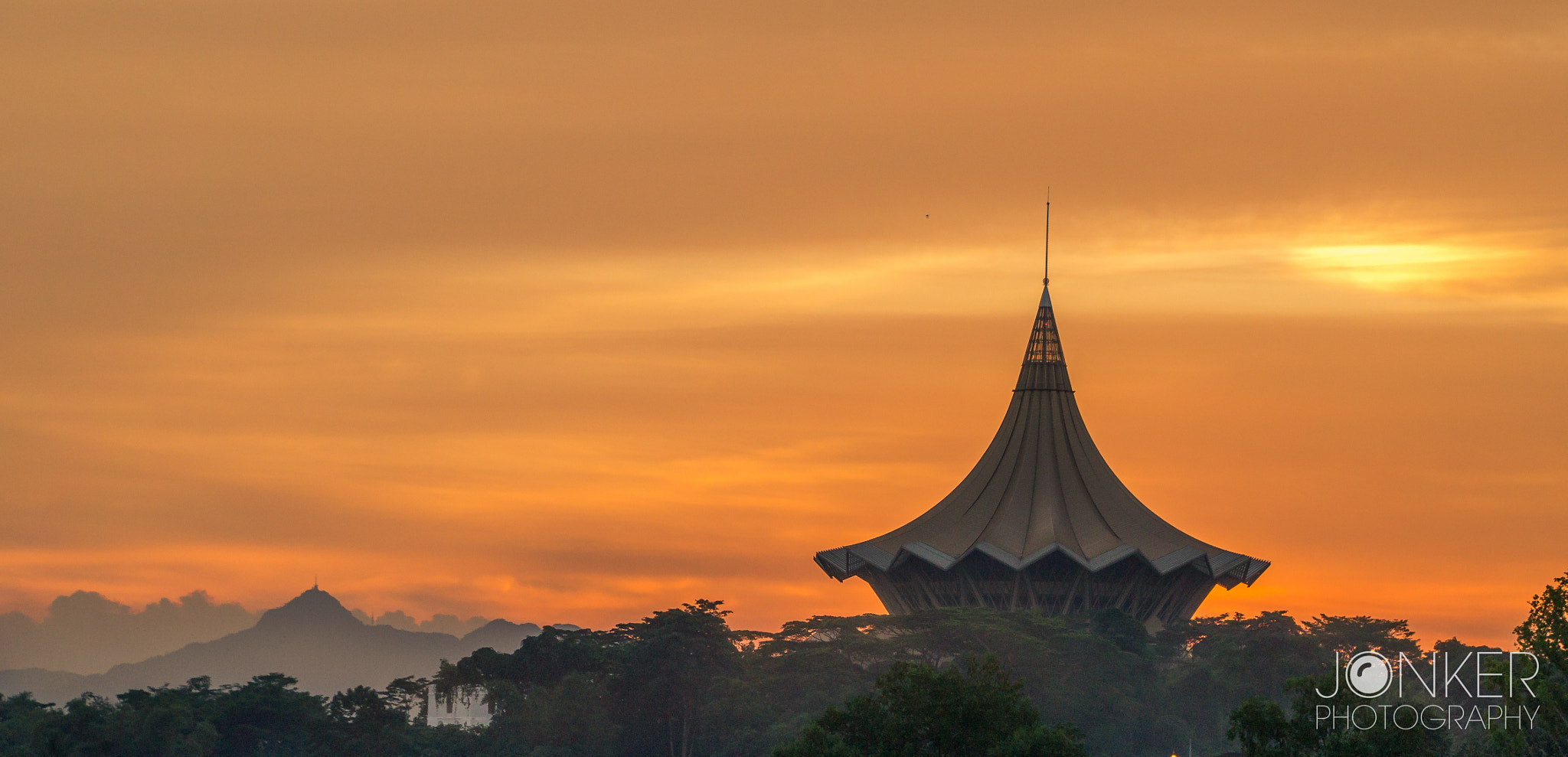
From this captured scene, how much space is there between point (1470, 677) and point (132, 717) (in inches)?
1696

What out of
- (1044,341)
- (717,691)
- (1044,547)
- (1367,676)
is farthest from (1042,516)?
(1367,676)

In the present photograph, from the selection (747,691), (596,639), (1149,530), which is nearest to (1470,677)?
(1149,530)

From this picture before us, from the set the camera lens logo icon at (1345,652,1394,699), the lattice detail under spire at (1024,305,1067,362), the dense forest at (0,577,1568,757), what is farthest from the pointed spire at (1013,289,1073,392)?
the camera lens logo icon at (1345,652,1394,699)

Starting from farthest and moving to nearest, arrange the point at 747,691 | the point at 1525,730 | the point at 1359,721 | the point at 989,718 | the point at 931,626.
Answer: the point at 931,626 < the point at 747,691 < the point at 989,718 < the point at 1359,721 < the point at 1525,730

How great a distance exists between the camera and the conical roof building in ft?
260

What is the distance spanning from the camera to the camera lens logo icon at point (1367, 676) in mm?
41781

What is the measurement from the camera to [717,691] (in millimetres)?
65938

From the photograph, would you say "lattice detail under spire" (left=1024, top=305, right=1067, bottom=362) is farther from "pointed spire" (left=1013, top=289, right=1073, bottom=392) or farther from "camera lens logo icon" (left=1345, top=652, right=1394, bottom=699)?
"camera lens logo icon" (left=1345, top=652, right=1394, bottom=699)

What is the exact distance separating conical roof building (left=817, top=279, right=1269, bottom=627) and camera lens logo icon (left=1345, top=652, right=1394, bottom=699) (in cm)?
1881

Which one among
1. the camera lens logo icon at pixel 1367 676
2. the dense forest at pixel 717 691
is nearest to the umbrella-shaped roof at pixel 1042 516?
the dense forest at pixel 717 691

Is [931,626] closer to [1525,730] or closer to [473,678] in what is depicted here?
[473,678]

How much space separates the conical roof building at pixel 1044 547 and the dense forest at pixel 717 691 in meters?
3.85

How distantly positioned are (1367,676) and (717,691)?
922 inches

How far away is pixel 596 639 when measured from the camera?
6844 cm
